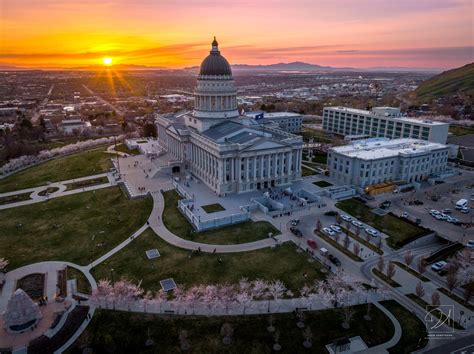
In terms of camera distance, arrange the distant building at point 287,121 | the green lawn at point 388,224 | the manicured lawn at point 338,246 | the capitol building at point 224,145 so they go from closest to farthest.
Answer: the manicured lawn at point 338,246, the green lawn at point 388,224, the capitol building at point 224,145, the distant building at point 287,121

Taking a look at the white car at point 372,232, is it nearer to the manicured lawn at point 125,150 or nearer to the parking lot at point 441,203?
the parking lot at point 441,203

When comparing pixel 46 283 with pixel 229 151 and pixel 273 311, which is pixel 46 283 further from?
pixel 229 151

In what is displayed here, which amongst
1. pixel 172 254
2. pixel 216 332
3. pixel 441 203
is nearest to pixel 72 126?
pixel 172 254

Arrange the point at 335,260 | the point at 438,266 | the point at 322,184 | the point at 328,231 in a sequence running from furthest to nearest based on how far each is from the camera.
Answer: the point at 322,184 < the point at 328,231 < the point at 335,260 < the point at 438,266

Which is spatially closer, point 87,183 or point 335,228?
point 335,228

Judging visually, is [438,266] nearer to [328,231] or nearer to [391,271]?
[391,271]

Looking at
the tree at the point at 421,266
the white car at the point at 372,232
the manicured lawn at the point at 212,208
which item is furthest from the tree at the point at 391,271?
the manicured lawn at the point at 212,208
